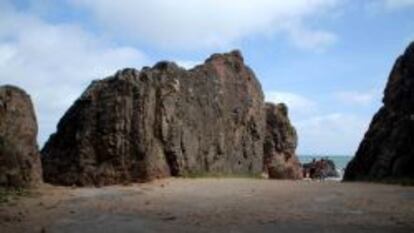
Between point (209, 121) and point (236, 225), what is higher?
point (209, 121)

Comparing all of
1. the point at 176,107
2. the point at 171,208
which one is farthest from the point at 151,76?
the point at 171,208

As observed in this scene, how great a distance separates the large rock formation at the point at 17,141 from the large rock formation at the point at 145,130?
10.5 feet

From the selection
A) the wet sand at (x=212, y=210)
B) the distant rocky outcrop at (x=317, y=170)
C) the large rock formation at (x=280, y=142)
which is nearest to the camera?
the wet sand at (x=212, y=210)

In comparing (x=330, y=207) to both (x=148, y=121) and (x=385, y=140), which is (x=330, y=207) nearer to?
(x=148, y=121)

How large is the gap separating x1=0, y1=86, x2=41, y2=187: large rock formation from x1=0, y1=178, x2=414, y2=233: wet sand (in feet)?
2.27

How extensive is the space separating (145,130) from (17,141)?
192 inches

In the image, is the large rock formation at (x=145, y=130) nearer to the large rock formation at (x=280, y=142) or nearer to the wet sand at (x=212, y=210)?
the wet sand at (x=212, y=210)

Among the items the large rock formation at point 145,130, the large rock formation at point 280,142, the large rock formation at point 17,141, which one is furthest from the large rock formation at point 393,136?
the large rock formation at point 17,141

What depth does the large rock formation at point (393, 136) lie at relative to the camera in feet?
76.0

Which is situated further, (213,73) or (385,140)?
(213,73)

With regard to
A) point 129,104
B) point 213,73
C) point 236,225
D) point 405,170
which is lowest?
point 236,225

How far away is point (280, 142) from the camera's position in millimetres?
33906

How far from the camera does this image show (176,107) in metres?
24.0

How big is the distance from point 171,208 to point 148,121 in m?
7.83
